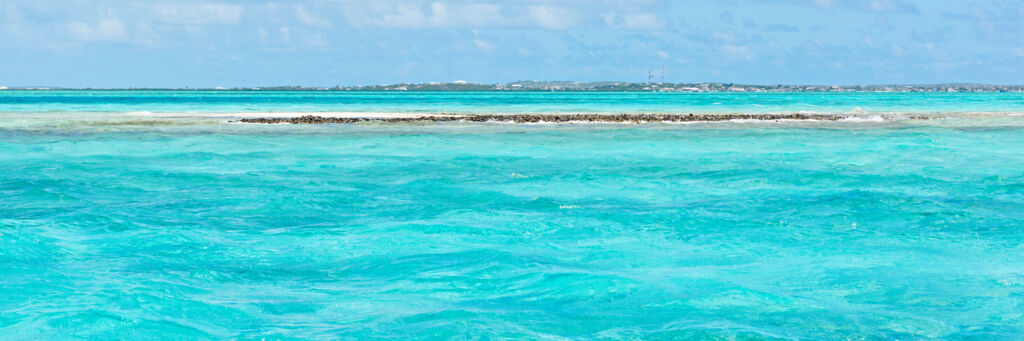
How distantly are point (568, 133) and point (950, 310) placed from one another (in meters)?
30.6

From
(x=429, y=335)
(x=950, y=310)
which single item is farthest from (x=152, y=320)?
(x=950, y=310)

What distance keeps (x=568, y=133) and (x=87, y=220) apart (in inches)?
1043

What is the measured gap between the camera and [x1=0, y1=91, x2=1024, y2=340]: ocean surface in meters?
9.80

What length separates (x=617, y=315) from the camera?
1002cm

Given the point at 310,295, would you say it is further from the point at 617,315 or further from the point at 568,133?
the point at 568,133

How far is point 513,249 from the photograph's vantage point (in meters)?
13.4

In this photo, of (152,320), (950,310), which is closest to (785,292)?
(950,310)

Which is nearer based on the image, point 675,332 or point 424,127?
point 675,332

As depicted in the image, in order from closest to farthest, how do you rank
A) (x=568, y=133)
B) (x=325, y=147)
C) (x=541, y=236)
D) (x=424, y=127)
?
(x=541, y=236)
(x=325, y=147)
(x=568, y=133)
(x=424, y=127)

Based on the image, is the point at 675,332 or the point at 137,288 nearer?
the point at 675,332

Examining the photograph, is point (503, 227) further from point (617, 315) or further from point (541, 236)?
point (617, 315)

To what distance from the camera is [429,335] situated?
30.6 feet

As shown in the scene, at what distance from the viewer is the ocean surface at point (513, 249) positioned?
9.80 meters

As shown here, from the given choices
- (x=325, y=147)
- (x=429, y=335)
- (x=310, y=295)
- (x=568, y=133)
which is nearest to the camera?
(x=429, y=335)
